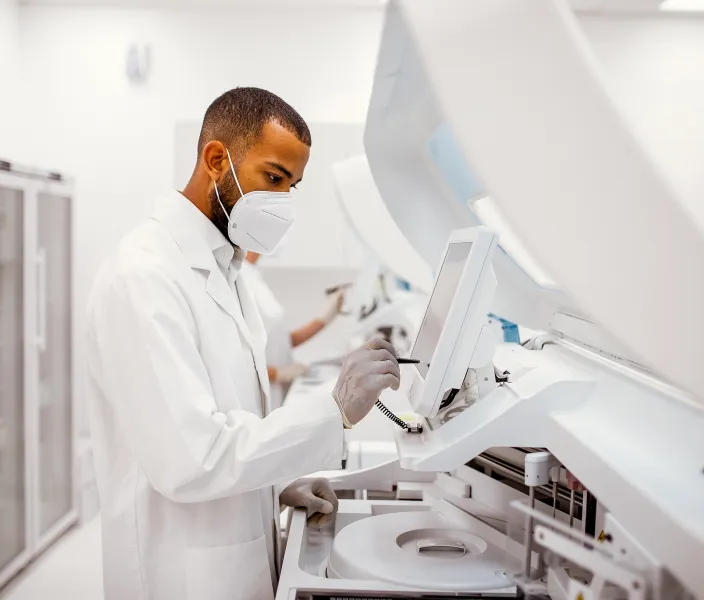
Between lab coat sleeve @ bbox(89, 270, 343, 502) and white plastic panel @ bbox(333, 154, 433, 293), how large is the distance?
1612 mm

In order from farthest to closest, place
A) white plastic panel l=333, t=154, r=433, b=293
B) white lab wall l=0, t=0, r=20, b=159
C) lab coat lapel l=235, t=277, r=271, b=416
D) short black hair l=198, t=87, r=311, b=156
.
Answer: white lab wall l=0, t=0, r=20, b=159 < white plastic panel l=333, t=154, r=433, b=293 < lab coat lapel l=235, t=277, r=271, b=416 < short black hair l=198, t=87, r=311, b=156

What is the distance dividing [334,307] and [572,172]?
11.7 ft

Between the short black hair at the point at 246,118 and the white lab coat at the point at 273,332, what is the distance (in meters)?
2.21

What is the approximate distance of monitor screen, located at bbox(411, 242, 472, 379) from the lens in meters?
1.14

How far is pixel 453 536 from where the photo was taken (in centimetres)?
137

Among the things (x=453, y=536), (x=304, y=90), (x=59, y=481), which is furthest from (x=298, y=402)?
(x=304, y=90)

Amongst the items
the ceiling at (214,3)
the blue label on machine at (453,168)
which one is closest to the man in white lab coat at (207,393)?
the blue label on machine at (453,168)

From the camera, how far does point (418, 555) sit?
1234 millimetres

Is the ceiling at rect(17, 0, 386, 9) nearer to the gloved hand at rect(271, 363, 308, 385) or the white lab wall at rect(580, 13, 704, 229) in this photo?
the white lab wall at rect(580, 13, 704, 229)

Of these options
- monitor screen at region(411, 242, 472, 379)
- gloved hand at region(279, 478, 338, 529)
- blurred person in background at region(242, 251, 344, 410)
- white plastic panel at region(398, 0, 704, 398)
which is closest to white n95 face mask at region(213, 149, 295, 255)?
monitor screen at region(411, 242, 472, 379)

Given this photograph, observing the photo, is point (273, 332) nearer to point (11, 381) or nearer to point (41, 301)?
point (41, 301)

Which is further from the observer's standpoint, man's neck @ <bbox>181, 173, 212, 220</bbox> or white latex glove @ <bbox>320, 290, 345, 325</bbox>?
Answer: white latex glove @ <bbox>320, 290, 345, 325</bbox>

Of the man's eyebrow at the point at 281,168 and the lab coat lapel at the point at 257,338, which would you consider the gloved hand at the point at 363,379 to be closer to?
the lab coat lapel at the point at 257,338

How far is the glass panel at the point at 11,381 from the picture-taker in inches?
131
